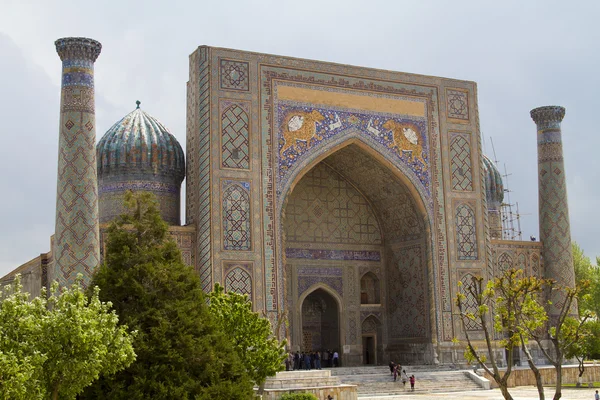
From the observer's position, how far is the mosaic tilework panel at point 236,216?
14125 millimetres

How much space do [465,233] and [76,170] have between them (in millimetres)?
7681

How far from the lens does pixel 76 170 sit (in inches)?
490

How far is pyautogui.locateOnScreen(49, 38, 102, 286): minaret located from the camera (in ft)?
39.9

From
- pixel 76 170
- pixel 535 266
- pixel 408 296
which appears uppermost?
pixel 76 170

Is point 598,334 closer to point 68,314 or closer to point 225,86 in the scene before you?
point 225,86

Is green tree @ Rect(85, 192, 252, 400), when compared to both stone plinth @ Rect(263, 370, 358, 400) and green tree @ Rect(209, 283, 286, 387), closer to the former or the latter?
green tree @ Rect(209, 283, 286, 387)

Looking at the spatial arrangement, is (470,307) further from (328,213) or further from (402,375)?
(328,213)

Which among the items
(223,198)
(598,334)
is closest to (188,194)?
(223,198)

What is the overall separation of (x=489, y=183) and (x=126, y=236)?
545 inches

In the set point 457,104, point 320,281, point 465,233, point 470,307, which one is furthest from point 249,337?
point 457,104

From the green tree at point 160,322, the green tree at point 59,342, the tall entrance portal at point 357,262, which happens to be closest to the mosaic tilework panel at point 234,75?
the tall entrance portal at point 357,262

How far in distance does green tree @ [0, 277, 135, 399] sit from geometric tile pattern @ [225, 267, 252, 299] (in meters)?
7.62

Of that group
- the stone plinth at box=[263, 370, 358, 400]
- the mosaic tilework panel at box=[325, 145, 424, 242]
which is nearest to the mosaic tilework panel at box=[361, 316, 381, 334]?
the mosaic tilework panel at box=[325, 145, 424, 242]

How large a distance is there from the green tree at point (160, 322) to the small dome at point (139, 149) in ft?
24.2
